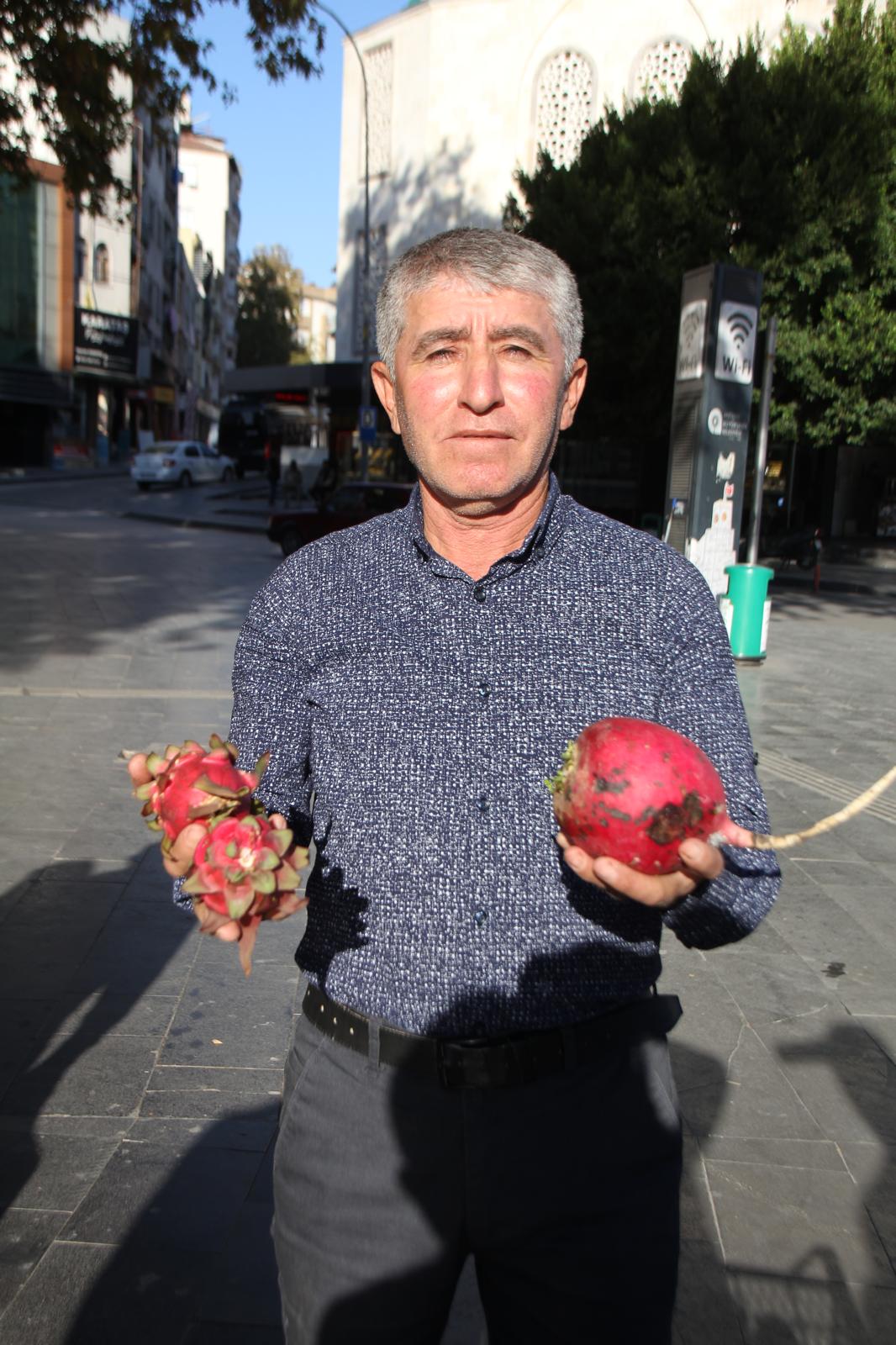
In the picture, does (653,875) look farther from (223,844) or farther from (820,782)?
(820,782)

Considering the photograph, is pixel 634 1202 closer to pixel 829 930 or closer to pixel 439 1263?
pixel 439 1263

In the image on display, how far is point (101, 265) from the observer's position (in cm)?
4650

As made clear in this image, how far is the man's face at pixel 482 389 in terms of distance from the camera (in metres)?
1.75

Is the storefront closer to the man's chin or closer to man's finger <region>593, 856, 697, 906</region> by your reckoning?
the man's chin

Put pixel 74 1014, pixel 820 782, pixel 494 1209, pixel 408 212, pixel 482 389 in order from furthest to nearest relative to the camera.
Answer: pixel 408 212 → pixel 820 782 → pixel 74 1014 → pixel 482 389 → pixel 494 1209

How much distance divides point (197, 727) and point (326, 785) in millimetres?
6474

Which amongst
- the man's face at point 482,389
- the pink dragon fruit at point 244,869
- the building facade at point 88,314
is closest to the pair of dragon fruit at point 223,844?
the pink dragon fruit at point 244,869

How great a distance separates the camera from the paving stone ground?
2.66 metres

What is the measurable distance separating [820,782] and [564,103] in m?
29.9

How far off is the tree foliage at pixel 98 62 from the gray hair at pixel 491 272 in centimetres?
1042

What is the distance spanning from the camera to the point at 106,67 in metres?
11.1

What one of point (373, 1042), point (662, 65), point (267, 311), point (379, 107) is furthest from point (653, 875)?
point (267, 311)

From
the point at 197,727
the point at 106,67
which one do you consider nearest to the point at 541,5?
the point at 106,67

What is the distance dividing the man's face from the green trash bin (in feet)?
33.5
